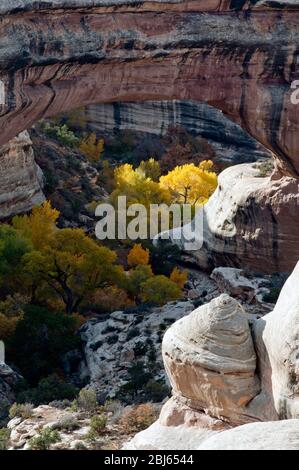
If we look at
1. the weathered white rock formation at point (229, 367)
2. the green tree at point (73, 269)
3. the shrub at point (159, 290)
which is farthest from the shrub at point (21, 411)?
the shrub at point (159, 290)

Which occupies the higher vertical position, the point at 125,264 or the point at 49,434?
the point at 49,434

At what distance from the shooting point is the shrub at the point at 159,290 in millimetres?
34219

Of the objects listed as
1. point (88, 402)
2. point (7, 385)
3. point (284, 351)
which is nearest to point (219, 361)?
point (284, 351)

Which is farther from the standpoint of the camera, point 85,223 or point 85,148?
point 85,148

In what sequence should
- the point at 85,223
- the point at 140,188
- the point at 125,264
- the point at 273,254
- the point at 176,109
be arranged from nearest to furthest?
the point at 273,254 < the point at 125,264 < the point at 85,223 < the point at 140,188 < the point at 176,109

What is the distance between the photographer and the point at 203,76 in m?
28.7

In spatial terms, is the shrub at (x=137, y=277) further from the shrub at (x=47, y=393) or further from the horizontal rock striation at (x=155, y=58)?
the shrub at (x=47, y=393)

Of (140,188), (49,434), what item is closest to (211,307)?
(49,434)

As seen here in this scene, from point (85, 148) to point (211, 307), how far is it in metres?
37.9

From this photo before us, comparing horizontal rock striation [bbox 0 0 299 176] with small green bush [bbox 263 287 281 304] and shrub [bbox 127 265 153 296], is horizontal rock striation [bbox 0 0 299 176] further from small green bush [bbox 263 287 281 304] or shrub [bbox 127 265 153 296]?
shrub [bbox 127 265 153 296]

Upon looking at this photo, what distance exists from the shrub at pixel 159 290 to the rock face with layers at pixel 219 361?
53.2ft

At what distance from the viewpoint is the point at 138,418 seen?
19734 millimetres

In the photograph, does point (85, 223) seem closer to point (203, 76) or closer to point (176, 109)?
point (203, 76)
